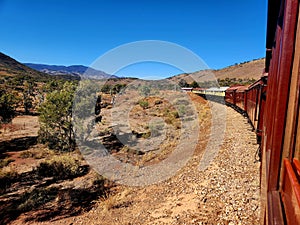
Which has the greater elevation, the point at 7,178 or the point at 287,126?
the point at 287,126

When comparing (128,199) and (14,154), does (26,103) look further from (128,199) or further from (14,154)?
(128,199)

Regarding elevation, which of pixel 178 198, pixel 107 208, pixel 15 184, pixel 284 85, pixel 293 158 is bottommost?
pixel 15 184

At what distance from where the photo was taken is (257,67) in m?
87.5

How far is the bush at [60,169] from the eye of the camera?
38.2 ft

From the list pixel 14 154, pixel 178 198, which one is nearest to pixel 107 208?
pixel 178 198

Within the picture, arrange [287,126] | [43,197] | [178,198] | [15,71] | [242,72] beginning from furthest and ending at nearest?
[15,71] → [242,72] → [43,197] → [178,198] → [287,126]

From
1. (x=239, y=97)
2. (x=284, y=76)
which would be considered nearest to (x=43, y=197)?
(x=284, y=76)

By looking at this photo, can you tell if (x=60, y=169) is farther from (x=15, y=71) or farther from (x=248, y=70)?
(x=15, y=71)

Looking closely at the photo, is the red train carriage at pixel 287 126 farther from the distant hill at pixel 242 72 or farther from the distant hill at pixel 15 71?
the distant hill at pixel 15 71

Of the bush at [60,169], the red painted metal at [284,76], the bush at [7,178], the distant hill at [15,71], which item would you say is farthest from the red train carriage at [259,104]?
the distant hill at [15,71]

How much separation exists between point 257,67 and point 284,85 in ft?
318

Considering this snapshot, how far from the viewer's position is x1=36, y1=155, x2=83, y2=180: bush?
38.2 ft

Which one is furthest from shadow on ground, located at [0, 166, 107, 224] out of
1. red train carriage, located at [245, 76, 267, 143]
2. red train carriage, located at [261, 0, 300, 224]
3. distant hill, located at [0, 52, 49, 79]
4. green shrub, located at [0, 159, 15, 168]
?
distant hill, located at [0, 52, 49, 79]

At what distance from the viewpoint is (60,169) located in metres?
12.0
